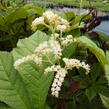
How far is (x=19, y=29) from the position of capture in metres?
1.22

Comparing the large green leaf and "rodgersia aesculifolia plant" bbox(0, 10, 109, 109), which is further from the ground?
the large green leaf

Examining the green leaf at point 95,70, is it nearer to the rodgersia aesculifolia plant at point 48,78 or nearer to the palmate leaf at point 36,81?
the rodgersia aesculifolia plant at point 48,78

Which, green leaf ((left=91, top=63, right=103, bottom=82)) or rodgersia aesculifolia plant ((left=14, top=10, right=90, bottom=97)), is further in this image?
green leaf ((left=91, top=63, right=103, bottom=82))

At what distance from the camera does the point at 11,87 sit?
2.60 feet

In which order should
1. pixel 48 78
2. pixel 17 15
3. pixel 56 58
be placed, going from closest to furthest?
1. pixel 56 58
2. pixel 48 78
3. pixel 17 15

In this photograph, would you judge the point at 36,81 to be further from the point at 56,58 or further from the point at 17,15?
the point at 17,15

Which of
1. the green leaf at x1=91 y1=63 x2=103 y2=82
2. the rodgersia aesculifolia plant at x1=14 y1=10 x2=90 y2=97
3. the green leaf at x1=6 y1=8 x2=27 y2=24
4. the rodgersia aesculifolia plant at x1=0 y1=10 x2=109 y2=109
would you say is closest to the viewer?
the rodgersia aesculifolia plant at x1=14 y1=10 x2=90 y2=97

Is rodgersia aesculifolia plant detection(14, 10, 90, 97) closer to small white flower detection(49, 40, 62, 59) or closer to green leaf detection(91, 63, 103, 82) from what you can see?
small white flower detection(49, 40, 62, 59)

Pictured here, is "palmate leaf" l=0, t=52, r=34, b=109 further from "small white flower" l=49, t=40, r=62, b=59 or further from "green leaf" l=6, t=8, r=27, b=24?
"green leaf" l=6, t=8, r=27, b=24

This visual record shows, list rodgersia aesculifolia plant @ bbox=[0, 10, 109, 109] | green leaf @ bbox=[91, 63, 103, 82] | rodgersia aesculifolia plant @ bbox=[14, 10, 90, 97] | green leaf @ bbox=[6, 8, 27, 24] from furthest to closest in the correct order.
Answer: green leaf @ bbox=[6, 8, 27, 24], green leaf @ bbox=[91, 63, 103, 82], rodgersia aesculifolia plant @ bbox=[0, 10, 109, 109], rodgersia aesculifolia plant @ bbox=[14, 10, 90, 97]

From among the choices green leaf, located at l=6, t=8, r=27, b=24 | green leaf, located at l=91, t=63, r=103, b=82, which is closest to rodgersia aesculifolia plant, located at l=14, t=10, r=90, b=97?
green leaf, located at l=91, t=63, r=103, b=82

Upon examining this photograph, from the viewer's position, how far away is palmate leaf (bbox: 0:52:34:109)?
78 cm

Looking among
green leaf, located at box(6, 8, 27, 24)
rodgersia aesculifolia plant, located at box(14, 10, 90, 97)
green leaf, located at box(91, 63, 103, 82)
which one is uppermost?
rodgersia aesculifolia plant, located at box(14, 10, 90, 97)

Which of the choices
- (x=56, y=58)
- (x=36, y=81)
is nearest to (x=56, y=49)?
(x=56, y=58)
